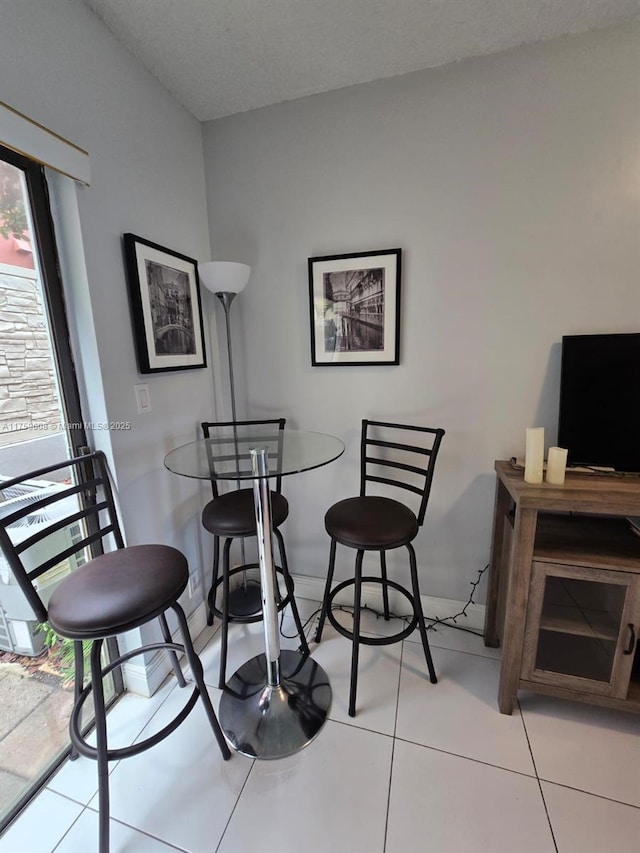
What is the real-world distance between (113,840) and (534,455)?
6.10 feet

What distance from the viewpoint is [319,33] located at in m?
1.34

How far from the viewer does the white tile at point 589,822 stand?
3.45 feet

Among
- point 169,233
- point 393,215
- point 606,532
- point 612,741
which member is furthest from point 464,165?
point 612,741

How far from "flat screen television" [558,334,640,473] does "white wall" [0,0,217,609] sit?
5.66 feet

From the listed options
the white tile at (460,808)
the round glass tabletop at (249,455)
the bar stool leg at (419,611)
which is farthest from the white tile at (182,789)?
the round glass tabletop at (249,455)

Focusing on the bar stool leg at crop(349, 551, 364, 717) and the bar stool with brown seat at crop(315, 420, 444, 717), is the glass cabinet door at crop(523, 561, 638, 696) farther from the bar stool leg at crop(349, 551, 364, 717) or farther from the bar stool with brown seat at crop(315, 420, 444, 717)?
the bar stool leg at crop(349, 551, 364, 717)

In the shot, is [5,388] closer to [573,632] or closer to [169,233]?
[169,233]

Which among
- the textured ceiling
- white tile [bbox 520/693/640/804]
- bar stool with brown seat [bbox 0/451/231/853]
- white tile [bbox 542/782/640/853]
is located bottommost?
white tile [bbox 520/693/640/804]

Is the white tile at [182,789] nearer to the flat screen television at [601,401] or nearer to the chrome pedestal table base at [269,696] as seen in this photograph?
the chrome pedestal table base at [269,696]

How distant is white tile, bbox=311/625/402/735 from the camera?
1441 millimetres

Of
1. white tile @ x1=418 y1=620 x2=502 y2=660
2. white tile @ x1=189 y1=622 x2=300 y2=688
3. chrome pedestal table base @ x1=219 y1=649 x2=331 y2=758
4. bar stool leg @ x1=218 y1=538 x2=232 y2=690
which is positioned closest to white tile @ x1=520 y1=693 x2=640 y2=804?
white tile @ x1=418 y1=620 x2=502 y2=660

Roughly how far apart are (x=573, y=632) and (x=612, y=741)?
1.37 feet

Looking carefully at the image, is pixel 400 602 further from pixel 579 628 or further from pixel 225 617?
pixel 225 617

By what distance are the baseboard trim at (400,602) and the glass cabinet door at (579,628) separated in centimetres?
49
